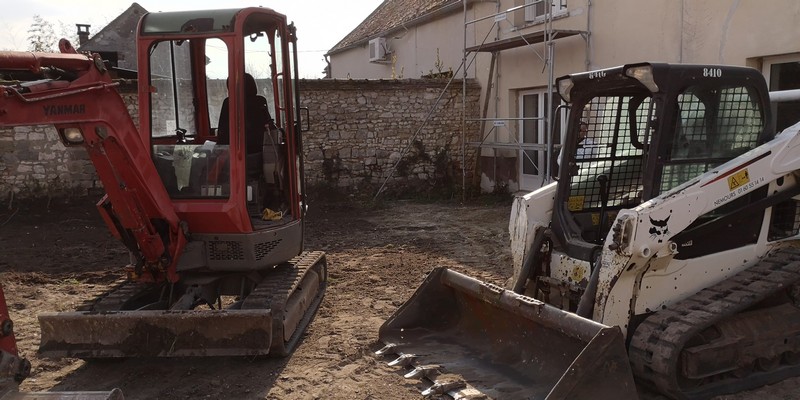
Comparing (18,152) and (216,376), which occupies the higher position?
(18,152)

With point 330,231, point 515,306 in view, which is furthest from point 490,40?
point 515,306

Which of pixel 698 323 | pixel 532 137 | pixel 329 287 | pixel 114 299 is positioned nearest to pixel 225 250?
pixel 114 299

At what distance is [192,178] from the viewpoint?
16.9ft

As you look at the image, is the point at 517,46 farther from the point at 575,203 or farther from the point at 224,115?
the point at 224,115

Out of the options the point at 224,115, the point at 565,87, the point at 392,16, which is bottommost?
the point at 224,115

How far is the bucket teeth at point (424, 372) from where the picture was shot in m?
4.54

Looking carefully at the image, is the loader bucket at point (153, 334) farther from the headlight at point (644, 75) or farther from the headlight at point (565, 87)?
the headlight at point (644, 75)

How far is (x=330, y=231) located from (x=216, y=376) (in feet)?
19.8

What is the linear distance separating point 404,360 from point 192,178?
221 centimetres

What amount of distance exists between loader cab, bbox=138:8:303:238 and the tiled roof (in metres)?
9.57

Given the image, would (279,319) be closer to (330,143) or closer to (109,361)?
(109,361)

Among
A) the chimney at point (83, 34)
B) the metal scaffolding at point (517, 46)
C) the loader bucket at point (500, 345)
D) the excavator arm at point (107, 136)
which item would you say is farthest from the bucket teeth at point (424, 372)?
the chimney at point (83, 34)

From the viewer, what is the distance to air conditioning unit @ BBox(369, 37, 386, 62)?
18719 mm

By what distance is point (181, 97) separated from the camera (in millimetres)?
6047
